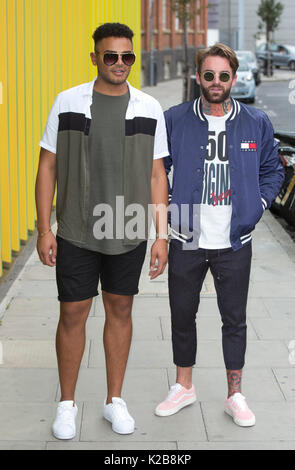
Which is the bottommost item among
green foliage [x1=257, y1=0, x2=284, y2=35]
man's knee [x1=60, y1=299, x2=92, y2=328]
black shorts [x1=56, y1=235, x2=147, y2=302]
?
green foliage [x1=257, y1=0, x2=284, y2=35]

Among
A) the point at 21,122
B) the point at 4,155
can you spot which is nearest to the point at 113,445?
the point at 4,155

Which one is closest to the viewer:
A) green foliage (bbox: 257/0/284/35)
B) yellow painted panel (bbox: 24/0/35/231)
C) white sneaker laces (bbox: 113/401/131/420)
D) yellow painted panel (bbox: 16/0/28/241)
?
white sneaker laces (bbox: 113/401/131/420)

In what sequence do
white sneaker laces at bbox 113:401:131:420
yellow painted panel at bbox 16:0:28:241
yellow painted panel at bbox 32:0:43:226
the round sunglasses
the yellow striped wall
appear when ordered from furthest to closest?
yellow painted panel at bbox 32:0:43:226
yellow painted panel at bbox 16:0:28:241
the yellow striped wall
white sneaker laces at bbox 113:401:131:420
the round sunglasses

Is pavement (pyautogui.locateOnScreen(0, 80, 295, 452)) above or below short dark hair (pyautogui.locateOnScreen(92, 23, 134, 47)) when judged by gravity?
below

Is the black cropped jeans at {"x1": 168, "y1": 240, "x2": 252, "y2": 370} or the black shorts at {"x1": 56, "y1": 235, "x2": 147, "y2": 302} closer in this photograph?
the black shorts at {"x1": 56, "y1": 235, "x2": 147, "y2": 302}

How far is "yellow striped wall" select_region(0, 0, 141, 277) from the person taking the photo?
25.0 ft

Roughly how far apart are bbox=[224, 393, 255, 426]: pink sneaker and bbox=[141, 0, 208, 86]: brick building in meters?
36.7

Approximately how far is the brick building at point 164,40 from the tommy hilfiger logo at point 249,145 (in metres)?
36.7

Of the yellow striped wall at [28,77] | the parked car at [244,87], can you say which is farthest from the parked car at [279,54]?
the yellow striped wall at [28,77]

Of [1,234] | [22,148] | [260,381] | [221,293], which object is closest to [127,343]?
[221,293]

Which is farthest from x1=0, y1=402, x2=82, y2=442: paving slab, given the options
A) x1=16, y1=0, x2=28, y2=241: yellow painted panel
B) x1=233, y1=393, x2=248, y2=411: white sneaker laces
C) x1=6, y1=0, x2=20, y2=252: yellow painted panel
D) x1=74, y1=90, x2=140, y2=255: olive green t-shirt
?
x1=16, y1=0, x2=28, y2=241: yellow painted panel

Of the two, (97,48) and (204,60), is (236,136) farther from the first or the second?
(97,48)

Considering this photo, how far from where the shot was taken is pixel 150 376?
495 cm

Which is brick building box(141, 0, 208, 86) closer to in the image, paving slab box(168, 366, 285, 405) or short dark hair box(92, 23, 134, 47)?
paving slab box(168, 366, 285, 405)
